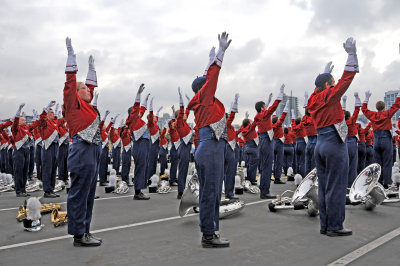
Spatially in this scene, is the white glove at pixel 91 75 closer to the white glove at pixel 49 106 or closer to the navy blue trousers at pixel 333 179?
the navy blue trousers at pixel 333 179

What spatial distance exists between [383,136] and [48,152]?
29.6 ft

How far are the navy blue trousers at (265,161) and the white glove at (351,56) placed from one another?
168 inches

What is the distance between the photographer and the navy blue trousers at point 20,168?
9414 mm

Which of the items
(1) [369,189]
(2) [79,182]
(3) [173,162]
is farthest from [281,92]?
(3) [173,162]

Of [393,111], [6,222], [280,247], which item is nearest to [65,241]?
[6,222]

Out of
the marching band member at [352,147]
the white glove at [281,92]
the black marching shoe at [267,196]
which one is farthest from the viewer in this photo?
the black marching shoe at [267,196]

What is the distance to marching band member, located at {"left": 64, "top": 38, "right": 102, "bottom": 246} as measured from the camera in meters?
4.34

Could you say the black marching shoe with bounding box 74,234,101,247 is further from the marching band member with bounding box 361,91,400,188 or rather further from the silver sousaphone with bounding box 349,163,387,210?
the marching band member with bounding box 361,91,400,188

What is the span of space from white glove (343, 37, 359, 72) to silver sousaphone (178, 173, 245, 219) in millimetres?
2962

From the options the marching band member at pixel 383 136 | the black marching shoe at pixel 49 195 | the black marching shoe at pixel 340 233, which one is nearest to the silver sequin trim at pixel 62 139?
the black marching shoe at pixel 49 195

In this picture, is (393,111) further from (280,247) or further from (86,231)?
(86,231)

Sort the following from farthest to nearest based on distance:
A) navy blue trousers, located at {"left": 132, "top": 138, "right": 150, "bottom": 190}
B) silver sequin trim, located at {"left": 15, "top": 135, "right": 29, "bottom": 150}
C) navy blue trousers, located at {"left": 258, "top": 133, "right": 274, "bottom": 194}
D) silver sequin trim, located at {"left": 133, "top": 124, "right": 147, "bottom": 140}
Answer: silver sequin trim, located at {"left": 15, "top": 135, "right": 29, "bottom": 150} → silver sequin trim, located at {"left": 133, "top": 124, "right": 147, "bottom": 140} → navy blue trousers, located at {"left": 132, "top": 138, "right": 150, "bottom": 190} → navy blue trousers, located at {"left": 258, "top": 133, "right": 274, "bottom": 194}

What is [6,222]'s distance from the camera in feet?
19.4

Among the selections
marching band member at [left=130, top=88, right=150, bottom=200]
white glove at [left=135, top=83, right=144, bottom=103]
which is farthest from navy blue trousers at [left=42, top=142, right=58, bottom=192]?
white glove at [left=135, top=83, right=144, bottom=103]
